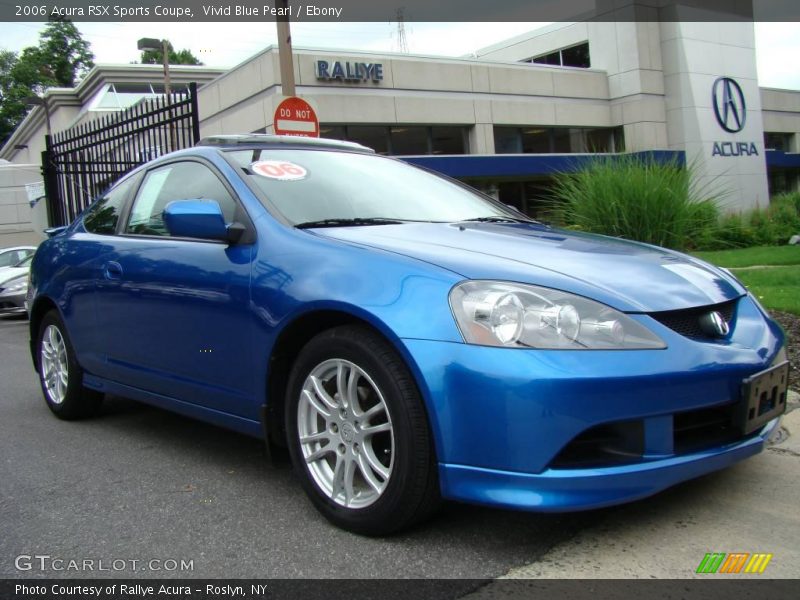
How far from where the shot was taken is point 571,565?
246 centimetres

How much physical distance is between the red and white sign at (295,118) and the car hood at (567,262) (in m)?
5.47

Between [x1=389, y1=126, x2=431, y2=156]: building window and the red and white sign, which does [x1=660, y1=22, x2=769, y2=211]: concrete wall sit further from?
the red and white sign

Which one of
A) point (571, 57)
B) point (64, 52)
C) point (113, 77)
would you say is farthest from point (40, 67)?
point (571, 57)

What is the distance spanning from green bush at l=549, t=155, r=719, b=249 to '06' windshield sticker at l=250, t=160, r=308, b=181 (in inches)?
268

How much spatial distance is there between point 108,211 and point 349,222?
1.98 meters

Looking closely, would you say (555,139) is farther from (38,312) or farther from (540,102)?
(38,312)

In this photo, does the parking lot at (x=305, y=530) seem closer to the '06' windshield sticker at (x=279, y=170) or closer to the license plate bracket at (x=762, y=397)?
the license plate bracket at (x=762, y=397)

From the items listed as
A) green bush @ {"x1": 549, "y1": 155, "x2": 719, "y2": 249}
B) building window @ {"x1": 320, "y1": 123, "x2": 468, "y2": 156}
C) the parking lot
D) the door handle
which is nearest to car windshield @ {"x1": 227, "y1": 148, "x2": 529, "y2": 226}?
the door handle

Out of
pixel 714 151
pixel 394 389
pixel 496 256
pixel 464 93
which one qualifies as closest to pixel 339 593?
pixel 394 389

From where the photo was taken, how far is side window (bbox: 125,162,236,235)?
3588mm

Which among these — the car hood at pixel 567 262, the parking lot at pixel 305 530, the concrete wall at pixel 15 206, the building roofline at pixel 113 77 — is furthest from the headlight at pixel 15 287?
the building roofline at pixel 113 77

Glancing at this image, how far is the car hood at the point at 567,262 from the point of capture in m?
2.58

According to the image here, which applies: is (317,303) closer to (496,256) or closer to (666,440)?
(496,256)

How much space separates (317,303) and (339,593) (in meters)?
1.03
